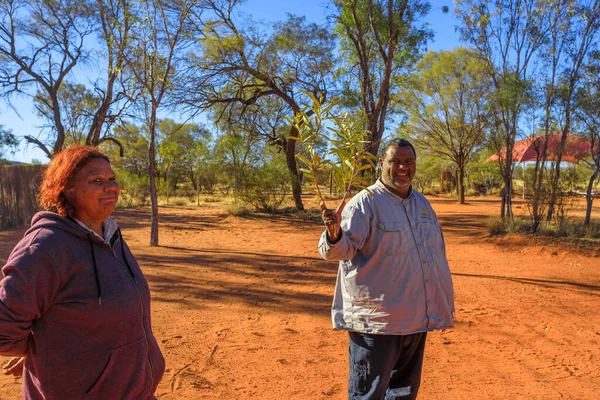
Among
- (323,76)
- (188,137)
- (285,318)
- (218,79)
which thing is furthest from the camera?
(188,137)

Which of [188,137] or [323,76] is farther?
[188,137]

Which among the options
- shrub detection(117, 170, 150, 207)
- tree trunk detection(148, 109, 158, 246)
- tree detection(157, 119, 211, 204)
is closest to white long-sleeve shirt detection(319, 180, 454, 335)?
tree trunk detection(148, 109, 158, 246)

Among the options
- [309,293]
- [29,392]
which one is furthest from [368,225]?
[309,293]

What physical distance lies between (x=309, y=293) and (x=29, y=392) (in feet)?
16.0

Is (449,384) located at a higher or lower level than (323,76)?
lower

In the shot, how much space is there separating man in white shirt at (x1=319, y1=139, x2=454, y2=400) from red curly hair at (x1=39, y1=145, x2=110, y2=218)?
1.10m

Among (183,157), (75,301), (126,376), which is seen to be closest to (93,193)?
(75,301)

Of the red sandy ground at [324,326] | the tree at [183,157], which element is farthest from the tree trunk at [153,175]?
the tree at [183,157]

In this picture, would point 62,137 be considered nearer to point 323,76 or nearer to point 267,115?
point 267,115

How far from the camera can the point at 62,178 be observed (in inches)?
66.2

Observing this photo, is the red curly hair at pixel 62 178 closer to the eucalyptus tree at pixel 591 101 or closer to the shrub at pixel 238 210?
the eucalyptus tree at pixel 591 101

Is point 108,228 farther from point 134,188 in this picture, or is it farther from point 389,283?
point 134,188

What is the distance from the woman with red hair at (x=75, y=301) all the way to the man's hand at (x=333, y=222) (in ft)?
2.83

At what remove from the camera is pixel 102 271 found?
1608mm
